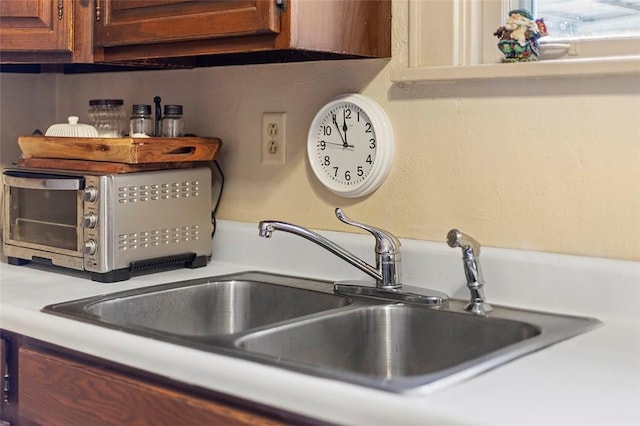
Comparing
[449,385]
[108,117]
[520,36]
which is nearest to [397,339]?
[449,385]

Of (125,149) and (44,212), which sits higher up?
(125,149)

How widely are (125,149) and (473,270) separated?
757 millimetres

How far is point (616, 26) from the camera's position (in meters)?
1.45

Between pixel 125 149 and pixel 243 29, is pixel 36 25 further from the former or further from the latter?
pixel 243 29

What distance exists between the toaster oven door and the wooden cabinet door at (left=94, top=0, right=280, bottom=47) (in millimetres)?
322

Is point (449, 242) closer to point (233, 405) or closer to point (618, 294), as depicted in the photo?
point (618, 294)

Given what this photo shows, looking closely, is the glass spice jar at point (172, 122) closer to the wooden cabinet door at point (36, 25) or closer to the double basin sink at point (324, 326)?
the wooden cabinet door at point (36, 25)

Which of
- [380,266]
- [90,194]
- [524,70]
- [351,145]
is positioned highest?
[524,70]

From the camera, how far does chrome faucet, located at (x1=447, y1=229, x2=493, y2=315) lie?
4.54 feet

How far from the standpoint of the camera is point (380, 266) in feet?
5.00

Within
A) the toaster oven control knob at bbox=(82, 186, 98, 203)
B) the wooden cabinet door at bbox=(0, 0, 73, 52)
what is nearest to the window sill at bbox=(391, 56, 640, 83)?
the toaster oven control knob at bbox=(82, 186, 98, 203)

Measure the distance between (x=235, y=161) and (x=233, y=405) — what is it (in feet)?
3.07

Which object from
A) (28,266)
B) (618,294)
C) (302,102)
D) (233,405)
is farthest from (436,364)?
(28,266)

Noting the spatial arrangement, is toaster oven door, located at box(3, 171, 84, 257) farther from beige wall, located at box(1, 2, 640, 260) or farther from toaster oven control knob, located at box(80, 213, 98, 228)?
beige wall, located at box(1, 2, 640, 260)
